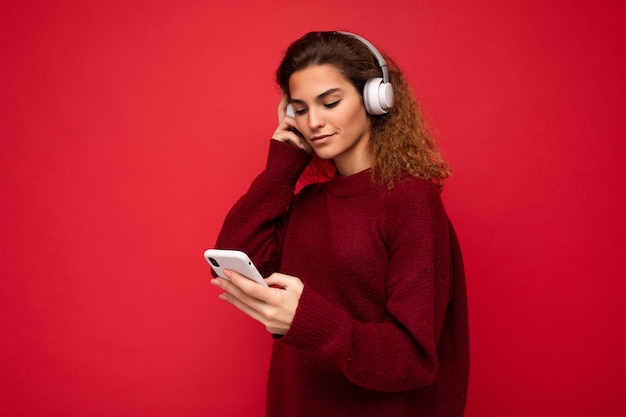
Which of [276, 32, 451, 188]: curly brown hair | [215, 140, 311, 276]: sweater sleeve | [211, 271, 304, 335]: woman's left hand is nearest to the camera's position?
[211, 271, 304, 335]: woman's left hand

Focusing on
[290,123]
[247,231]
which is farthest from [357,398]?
[290,123]

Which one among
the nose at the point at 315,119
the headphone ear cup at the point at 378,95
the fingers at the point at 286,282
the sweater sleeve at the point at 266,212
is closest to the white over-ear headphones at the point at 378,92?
the headphone ear cup at the point at 378,95

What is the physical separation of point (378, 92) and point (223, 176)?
0.73 metres

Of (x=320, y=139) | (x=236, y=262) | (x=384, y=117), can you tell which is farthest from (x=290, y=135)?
(x=236, y=262)

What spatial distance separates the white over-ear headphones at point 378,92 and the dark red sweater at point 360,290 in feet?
0.51

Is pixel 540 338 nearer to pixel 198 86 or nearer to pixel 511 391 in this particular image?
pixel 511 391

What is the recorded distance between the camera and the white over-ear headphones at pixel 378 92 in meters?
1.12

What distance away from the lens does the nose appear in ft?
3.68

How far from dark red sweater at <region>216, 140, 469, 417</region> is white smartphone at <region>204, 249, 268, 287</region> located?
0.30 feet

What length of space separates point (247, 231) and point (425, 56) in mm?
876

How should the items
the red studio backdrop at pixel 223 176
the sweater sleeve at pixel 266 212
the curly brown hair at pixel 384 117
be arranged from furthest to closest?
the red studio backdrop at pixel 223 176 < the sweater sleeve at pixel 266 212 < the curly brown hair at pixel 384 117

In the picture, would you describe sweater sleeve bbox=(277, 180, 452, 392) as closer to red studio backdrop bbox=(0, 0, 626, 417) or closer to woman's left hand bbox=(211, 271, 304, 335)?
woman's left hand bbox=(211, 271, 304, 335)

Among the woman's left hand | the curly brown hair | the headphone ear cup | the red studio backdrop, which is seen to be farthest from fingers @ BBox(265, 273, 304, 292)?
the red studio backdrop

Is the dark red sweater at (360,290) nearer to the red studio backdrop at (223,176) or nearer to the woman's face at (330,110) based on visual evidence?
the woman's face at (330,110)
